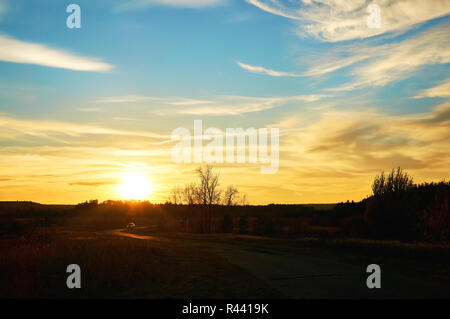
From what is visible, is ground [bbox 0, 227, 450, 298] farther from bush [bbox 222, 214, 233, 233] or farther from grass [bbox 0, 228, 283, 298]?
bush [bbox 222, 214, 233, 233]

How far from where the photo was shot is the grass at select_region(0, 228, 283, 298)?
11398mm

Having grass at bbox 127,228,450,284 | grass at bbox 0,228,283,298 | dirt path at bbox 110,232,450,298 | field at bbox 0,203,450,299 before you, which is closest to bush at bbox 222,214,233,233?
grass at bbox 127,228,450,284

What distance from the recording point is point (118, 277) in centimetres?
1320

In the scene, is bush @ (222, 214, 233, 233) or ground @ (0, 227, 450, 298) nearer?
ground @ (0, 227, 450, 298)

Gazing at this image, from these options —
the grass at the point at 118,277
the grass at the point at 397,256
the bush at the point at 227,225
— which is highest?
the grass at the point at 118,277

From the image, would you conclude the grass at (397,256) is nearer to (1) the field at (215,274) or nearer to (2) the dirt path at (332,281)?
(1) the field at (215,274)

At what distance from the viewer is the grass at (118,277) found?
11.4 meters

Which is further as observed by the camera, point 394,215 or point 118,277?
point 394,215

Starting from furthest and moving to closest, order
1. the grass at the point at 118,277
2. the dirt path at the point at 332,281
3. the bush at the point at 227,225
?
the bush at the point at 227,225, the grass at the point at 118,277, the dirt path at the point at 332,281

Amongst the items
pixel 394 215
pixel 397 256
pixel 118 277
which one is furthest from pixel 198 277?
pixel 394 215

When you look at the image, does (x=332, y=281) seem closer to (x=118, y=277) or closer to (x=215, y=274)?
(x=215, y=274)

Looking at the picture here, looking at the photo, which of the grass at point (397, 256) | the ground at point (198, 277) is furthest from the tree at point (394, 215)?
the ground at point (198, 277)
